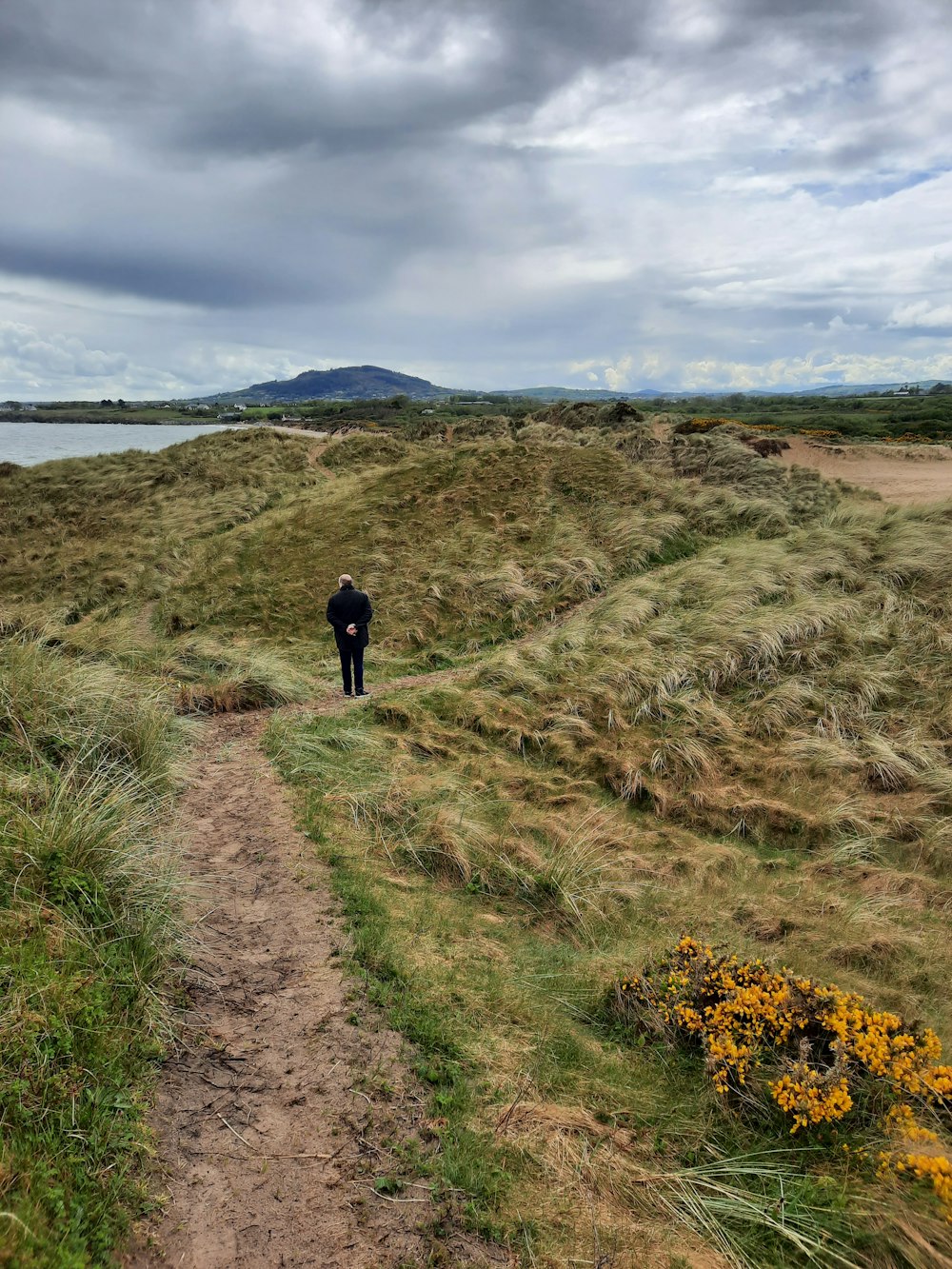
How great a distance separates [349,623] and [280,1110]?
7.53 meters

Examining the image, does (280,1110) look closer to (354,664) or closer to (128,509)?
(354,664)

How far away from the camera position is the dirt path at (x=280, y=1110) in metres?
2.57

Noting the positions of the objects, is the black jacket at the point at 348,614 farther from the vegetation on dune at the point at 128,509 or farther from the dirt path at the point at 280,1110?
the vegetation on dune at the point at 128,509

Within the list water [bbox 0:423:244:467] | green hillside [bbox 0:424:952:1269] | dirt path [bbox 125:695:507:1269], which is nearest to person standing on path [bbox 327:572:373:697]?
green hillside [bbox 0:424:952:1269]

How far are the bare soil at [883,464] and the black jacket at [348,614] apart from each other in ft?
62.1

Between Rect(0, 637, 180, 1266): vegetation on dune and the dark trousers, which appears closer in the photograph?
Rect(0, 637, 180, 1266): vegetation on dune

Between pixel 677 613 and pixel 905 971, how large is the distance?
7.86 m

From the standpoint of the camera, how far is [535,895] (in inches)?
219

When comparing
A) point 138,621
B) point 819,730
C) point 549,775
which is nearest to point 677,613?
point 819,730

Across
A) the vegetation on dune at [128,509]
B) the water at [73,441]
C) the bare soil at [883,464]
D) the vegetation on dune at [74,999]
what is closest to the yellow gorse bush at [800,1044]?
the vegetation on dune at [74,999]

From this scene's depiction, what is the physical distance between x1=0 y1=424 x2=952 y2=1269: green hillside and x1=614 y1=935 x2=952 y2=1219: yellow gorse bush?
0.02m

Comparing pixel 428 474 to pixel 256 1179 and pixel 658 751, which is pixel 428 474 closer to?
pixel 658 751

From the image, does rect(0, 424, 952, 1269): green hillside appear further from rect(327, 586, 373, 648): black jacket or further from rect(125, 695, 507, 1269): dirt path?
rect(327, 586, 373, 648): black jacket

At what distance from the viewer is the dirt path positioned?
8.43ft
